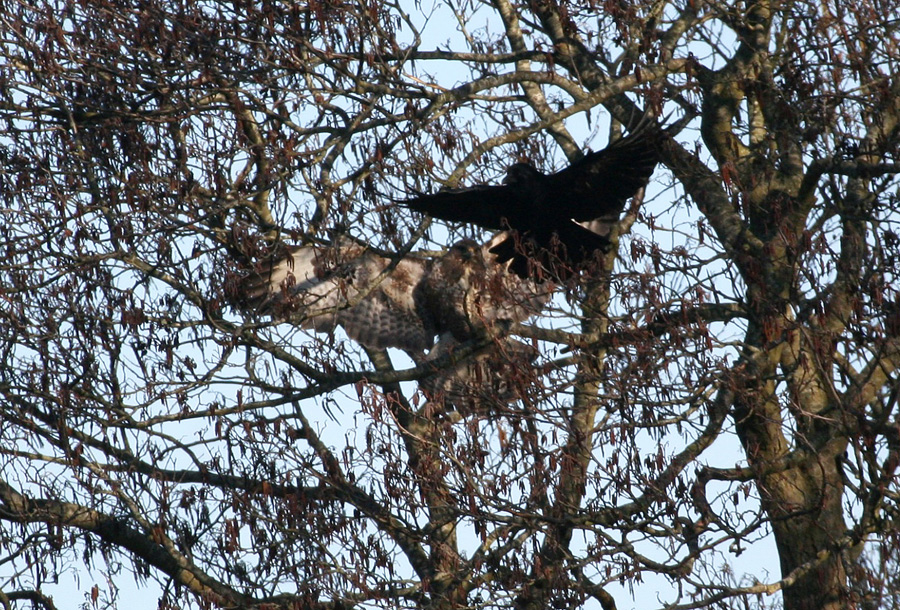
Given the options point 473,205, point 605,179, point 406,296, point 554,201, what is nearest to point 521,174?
point 554,201

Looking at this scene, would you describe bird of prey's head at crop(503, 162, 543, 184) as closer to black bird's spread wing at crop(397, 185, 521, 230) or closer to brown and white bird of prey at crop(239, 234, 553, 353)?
black bird's spread wing at crop(397, 185, 521, 230)

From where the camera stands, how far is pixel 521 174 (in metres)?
6.34

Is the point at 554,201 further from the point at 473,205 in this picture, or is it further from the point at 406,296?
the point at 406,296

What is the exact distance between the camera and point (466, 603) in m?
5.02

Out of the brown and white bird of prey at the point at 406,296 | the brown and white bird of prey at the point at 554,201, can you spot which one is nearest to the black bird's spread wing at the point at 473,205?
the brown and white bird of prey at the point at 554,201

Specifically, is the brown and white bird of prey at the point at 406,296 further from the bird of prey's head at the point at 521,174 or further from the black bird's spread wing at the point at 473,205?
the bird of prey's head at the point at 521,174

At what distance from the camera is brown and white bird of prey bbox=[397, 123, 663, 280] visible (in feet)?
20.2

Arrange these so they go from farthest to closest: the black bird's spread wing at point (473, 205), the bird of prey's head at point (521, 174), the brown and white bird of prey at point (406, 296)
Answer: the brown and white bird of prey at point (406, 296), the bird of prey's head at point (521, 174), the black bird's spread wing at point (473, 205)

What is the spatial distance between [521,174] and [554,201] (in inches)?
10.1

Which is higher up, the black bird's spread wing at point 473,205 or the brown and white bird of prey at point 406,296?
the brown and white bird of prey at point 406,296

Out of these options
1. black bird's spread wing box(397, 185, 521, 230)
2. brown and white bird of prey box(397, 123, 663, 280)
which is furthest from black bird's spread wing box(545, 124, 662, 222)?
black bird's spread wing box(397, 185, 521, 230)

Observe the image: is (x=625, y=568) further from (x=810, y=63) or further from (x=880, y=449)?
(x=810, y=63)

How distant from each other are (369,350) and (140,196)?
273cm

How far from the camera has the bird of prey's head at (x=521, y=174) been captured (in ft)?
20.8
